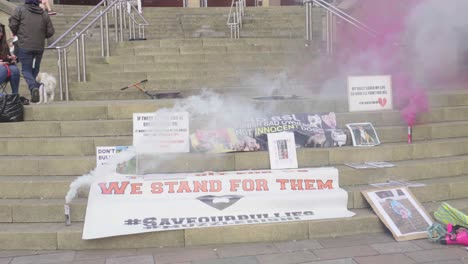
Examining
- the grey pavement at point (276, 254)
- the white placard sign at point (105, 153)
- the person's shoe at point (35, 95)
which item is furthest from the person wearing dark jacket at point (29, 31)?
the grey pavement at point (276, 254)

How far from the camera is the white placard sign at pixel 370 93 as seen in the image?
21.0ft

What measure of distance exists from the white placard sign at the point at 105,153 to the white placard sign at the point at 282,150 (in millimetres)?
1638

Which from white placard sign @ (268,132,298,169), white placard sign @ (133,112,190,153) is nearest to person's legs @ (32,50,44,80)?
white placard sign @ (133,112,190,153)

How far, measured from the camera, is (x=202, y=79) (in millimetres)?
8602

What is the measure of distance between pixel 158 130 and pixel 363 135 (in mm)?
2516

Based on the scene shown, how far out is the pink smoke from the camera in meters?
6.39

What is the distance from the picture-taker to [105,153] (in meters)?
5.38

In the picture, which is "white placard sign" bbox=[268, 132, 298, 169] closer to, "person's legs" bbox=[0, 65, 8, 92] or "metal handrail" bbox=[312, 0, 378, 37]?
"metal handrail" bbox=[312, 0, 378, 37]

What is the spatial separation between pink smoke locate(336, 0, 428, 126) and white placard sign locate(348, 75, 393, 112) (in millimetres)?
112

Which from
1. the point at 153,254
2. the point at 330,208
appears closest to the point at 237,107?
the point at 330,208

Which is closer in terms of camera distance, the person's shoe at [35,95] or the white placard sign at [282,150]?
A: the white placard sign at [282,150]

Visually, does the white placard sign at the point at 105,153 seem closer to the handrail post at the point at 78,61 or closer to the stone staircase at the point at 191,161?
the stone staircase at the point at 191,161

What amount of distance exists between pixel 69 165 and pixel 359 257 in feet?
10.5

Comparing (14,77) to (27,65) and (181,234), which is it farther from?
(181,234)
